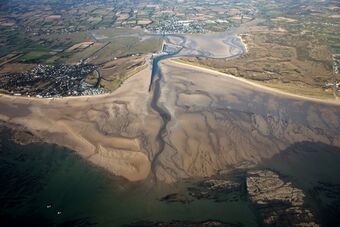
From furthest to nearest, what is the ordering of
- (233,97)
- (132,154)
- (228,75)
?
(228,75)
(233,97)
(132,154)

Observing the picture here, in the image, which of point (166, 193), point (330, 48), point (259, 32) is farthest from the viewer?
point (259, 32)

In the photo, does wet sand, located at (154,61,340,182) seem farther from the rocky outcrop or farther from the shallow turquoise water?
the shallow turquoise water

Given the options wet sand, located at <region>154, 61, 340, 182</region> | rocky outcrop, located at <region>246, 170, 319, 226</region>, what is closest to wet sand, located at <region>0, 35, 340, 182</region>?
wet sand, located at <region>154, 61, 340, 182</region>

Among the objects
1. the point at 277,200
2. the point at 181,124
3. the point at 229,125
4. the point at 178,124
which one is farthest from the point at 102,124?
the point at 277,200

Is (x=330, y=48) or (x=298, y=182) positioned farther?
(x=330, y=48)

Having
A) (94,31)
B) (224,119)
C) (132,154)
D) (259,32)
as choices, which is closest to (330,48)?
(259,32)

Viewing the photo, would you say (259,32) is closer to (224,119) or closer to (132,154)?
(224,119)

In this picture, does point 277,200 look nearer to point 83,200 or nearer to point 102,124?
point 83,200
